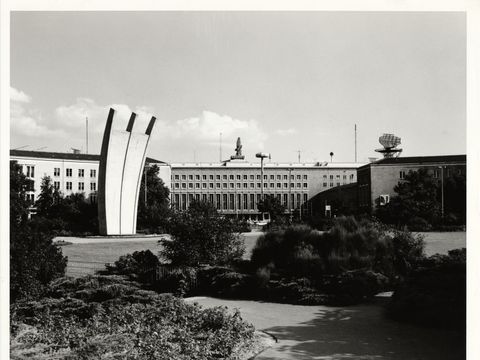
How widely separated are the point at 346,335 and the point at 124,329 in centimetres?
341

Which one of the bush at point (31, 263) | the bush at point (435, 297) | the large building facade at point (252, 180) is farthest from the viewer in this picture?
the large building facade at point (252, 180)

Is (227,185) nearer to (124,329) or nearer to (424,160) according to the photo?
(424,160)

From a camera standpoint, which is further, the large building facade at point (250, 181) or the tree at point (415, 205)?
the large building facade at point (250, 181)

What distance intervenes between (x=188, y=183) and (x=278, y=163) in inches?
594

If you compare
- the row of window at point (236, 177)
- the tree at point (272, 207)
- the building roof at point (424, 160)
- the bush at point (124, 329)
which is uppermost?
the building roof at point (424, 160)

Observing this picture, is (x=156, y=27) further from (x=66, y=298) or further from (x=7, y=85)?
(x=66, y=298)

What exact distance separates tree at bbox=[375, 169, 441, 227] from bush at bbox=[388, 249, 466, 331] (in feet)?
80.8

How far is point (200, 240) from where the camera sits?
14.1 m

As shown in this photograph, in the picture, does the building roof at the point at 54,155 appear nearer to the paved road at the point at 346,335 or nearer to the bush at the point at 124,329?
the bush at the point at 124,329

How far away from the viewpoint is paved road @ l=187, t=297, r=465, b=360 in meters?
7.44

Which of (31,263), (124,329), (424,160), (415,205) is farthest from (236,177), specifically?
(124,329)

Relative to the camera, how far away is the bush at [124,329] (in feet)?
23.5

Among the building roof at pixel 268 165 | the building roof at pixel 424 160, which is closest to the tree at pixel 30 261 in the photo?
the building roof at pixel 424 160

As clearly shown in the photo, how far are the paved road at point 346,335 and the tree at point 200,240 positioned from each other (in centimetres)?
349
